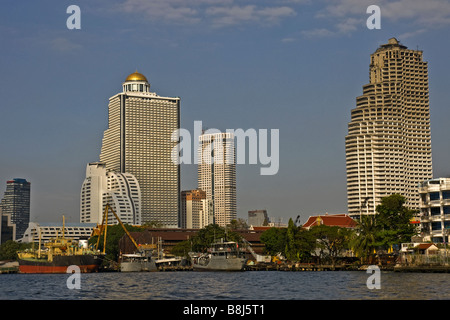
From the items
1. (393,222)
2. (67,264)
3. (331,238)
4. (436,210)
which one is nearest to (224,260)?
(331,238)

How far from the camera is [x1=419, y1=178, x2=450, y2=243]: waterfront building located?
430ft

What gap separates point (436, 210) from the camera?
135000 millimetres

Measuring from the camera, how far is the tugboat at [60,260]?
16912cm

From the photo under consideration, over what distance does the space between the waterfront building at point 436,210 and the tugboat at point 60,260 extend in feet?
289

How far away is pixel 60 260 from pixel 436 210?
9813 cm

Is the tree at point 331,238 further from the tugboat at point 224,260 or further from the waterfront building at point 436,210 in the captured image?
the waterfront building at point 436,210

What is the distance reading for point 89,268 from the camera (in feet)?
557

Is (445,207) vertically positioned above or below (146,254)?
above

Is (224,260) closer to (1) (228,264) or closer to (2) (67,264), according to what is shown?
(1) (228,264)

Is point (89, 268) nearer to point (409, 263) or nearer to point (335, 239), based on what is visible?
point (335, 239)

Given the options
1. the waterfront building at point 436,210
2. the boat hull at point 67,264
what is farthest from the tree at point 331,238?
the boat hull at point 67,264
